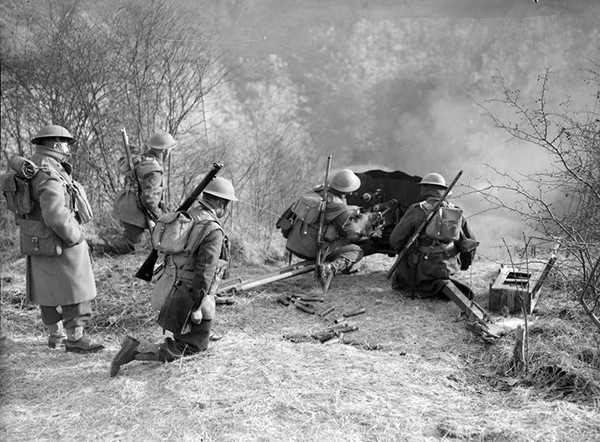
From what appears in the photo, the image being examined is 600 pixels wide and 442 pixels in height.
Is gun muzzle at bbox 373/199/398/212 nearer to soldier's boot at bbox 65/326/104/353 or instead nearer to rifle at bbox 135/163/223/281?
rifle at bbox 135/163/223/281

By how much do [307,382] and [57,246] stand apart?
249 centimetres

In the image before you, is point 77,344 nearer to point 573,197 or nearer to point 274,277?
point 274,277

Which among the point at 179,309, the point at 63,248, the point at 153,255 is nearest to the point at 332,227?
the point at 153,255

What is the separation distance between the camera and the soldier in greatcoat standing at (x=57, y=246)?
5.62 m

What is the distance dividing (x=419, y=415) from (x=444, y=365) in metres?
1.16

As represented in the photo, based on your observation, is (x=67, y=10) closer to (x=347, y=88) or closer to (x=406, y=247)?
(x=406, y=247)

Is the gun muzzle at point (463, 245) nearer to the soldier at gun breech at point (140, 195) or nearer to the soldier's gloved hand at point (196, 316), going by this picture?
the soldier's gloved hand at point (196, 316)

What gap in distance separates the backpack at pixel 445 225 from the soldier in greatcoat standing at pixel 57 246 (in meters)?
3.79

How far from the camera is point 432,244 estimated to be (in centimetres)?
761

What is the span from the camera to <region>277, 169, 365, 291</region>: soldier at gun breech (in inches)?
323

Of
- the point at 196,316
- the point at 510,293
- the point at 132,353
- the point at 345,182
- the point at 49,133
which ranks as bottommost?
the point at 132,353

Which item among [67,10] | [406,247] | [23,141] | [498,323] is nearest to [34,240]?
[406,247]

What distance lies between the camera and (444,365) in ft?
18.7

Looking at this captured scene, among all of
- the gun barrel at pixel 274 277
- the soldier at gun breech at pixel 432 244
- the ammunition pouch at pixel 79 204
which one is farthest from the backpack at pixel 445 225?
the ammunition pouch at pixel 79 204
